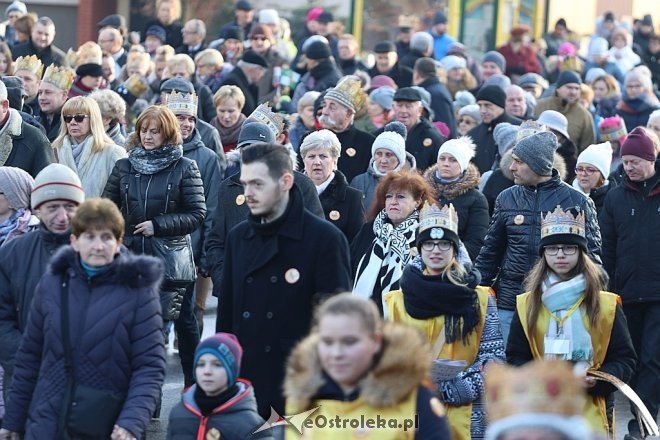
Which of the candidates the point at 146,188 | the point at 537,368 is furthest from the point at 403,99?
the point at 537,368

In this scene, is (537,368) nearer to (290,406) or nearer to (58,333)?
(290,406)

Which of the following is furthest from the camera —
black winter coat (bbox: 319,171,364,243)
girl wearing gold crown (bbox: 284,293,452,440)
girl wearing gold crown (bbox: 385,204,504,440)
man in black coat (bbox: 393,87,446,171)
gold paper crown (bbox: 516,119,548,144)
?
man in black coat (bbox: 393,87,446,171)

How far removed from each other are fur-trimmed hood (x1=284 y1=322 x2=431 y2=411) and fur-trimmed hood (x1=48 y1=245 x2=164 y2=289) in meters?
1.56

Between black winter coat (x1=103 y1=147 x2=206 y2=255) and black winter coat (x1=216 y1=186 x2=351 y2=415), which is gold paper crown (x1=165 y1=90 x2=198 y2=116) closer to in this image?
black winter coat (x1=103 y1=147 x2=206 y2=255)

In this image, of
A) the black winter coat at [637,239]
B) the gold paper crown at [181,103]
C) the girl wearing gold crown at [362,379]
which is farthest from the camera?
the gold paper crown at [181,103]

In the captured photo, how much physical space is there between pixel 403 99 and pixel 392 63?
5804mm

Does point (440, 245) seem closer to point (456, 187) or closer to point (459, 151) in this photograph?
point (456, 187)

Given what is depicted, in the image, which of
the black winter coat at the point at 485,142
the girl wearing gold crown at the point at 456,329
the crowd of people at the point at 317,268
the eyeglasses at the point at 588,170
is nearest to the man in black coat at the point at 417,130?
the crowd of people at the point at 317,268

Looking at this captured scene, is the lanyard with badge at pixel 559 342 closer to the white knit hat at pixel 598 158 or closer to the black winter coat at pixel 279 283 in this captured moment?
the black winter coat at pixel 279 283

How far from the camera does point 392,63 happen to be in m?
19.2

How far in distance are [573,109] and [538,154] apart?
6364 mm

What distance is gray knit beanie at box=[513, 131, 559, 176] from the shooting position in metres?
9.72

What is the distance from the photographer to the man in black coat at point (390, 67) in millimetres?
18766

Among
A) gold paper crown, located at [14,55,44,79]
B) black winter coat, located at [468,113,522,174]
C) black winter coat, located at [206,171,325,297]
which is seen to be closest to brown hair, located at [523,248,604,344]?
black winter coat, located at [206,171,325,297]
